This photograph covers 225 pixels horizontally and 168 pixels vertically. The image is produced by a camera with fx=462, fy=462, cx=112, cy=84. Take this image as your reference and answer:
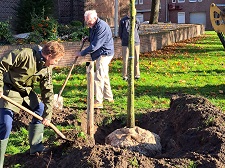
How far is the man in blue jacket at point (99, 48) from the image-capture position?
27.6ft

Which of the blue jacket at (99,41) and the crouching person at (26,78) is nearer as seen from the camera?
the crouching person at (26,78)

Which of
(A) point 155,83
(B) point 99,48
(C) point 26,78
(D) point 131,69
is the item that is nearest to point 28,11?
(A) point 155,83

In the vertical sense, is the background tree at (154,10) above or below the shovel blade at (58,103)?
above

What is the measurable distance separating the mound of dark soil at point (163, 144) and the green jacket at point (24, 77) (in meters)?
0.64

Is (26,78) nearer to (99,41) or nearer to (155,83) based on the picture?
(99,41)

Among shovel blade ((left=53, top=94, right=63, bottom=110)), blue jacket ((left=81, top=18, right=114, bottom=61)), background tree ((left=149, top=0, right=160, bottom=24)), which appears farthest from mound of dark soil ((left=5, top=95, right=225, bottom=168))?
background tree ((left=149, top=0, right=160, bottom=24))

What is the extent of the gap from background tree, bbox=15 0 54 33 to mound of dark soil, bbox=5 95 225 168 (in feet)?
39.8

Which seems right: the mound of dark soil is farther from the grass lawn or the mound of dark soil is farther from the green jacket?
the green jacket

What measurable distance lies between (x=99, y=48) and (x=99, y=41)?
27cm

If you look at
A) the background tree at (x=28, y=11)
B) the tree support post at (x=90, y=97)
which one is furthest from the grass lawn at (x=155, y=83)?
the background tree at (x=28, y=11)

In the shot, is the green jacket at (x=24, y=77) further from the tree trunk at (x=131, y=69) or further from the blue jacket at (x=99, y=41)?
the blue jacket at (x=99, y=41)

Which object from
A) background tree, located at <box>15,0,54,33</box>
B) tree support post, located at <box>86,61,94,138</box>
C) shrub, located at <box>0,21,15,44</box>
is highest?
background tree, located at <box>15,0,54,33</box>

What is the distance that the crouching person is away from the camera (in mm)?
5145

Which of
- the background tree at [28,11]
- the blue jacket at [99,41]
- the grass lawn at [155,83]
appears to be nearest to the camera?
the blue jacket at [99,41]
